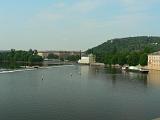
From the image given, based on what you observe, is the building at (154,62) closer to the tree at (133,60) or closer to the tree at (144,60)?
the tree at (144,60)

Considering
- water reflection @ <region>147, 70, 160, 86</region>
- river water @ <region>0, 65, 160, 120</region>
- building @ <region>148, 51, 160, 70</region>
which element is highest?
building @ <region>148, 51, 160, 70</region>

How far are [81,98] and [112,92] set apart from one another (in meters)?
3.64

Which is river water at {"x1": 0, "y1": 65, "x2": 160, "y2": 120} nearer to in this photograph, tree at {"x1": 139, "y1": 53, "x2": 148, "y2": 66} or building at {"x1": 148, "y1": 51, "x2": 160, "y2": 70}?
building at {"x1": 148, "y1": 51, "x2": 160, "y2": 70}

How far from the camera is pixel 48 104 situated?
17984mm

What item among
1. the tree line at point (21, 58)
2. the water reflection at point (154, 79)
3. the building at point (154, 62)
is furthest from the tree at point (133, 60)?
the tree line at point (21, 58)

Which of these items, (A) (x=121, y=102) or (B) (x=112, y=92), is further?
(B) (x=112, y=92)

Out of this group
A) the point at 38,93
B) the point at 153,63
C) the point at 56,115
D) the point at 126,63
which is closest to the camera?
the point at 56,115

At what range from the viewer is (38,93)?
2223cm

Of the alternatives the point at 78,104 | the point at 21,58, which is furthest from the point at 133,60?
the point at 78,104

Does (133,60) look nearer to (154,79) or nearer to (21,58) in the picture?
(154,79)

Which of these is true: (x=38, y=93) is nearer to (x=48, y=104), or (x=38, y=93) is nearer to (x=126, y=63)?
(x=48, y=104)

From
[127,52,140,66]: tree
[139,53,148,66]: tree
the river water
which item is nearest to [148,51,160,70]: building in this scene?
[139,53,148,66]: tree

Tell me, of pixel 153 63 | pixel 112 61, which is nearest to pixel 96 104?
pixel 153 63

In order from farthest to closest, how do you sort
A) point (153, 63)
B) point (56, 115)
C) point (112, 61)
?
point (112, 61) → point (153, 63) → point (56, 115)
